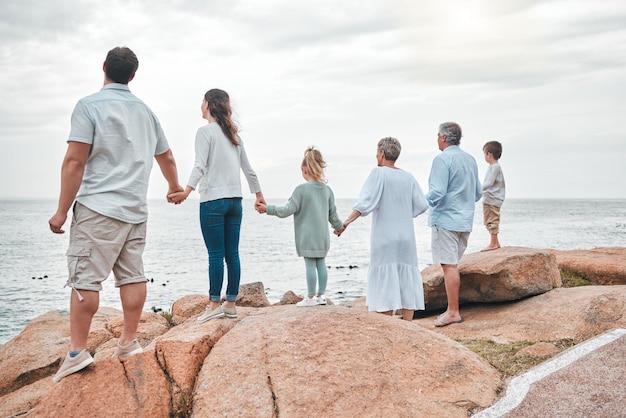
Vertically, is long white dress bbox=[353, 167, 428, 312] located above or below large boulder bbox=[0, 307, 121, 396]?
above

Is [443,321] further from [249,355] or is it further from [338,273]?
[338,273]

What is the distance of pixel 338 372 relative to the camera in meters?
4.90

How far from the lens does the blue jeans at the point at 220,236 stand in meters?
5.83

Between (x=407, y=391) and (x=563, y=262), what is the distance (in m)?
7.06

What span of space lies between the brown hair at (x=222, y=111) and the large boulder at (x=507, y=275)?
4.77 m

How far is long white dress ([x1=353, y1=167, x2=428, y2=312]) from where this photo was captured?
300 inches

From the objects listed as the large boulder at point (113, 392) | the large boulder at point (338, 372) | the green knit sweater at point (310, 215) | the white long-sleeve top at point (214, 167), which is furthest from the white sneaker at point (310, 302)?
the large boulder at point (113, 392)

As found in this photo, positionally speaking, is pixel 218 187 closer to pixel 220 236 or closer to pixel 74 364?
pixel 220 236

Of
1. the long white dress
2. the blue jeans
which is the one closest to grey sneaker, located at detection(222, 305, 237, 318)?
the blue jeans

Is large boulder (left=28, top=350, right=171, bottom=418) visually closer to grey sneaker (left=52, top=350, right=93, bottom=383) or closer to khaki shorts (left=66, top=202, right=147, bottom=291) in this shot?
grey sneaker (left=52, top=350, right=93, bottom=383)

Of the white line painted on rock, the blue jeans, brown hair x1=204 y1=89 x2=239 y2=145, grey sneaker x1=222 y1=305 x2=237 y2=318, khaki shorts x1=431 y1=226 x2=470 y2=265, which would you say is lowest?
the white line painted on rock

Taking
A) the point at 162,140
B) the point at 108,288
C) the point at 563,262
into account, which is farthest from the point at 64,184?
the point at 108,288

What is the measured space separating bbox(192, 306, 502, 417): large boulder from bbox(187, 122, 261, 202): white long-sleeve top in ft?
4.42

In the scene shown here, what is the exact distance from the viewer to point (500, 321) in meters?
8.31
